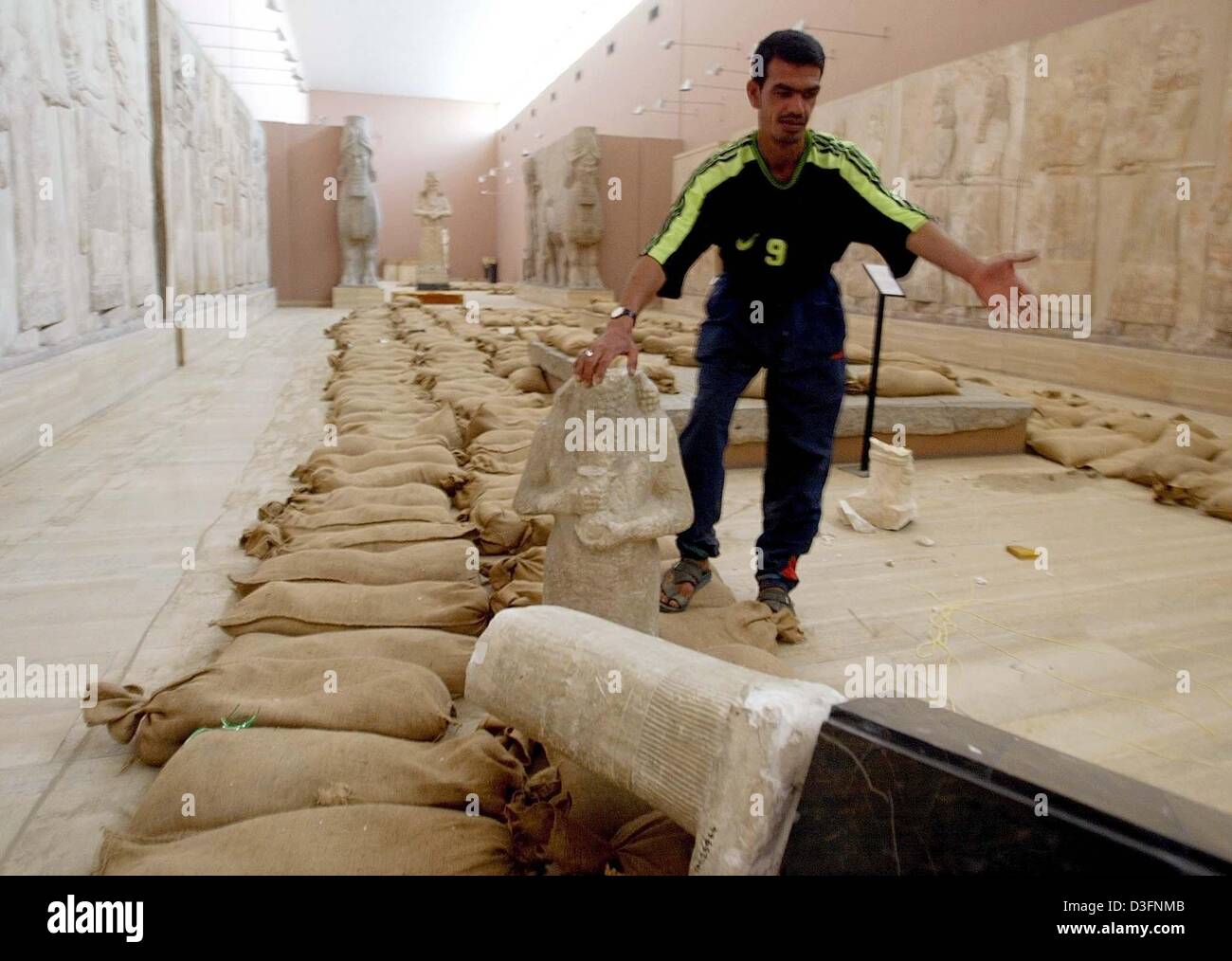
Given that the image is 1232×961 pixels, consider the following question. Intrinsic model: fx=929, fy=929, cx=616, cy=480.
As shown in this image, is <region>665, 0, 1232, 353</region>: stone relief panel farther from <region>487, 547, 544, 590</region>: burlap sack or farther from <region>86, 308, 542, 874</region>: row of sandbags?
<region>86, 308, 542, 874</region>: row of sandbags

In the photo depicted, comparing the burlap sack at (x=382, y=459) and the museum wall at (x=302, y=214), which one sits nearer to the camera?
the burlap sack at (x=382, y=459)

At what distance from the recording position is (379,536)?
3.33m

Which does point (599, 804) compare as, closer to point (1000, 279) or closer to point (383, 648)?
point (383, 648)

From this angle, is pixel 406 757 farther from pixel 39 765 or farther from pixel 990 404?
pixel 990 404

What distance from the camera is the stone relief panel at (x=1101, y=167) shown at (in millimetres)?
7438

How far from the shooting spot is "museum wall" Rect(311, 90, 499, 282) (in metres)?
32.5

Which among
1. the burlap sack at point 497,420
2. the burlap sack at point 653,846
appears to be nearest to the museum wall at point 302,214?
the burlap sack at point 497,420

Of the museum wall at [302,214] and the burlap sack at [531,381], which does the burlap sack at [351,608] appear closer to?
the burlap sack at [531,381]

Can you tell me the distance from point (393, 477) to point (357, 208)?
1632 centimetres

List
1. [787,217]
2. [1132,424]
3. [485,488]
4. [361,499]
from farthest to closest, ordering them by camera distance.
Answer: [1132,424] < [485,488] < [361,499] < [787,217]

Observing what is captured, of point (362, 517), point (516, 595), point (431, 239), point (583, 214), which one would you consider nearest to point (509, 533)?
point (362, 517)

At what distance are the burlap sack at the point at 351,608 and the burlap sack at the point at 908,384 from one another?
3.86 meters

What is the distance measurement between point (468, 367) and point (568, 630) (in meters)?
6.20

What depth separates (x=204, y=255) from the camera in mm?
11062
